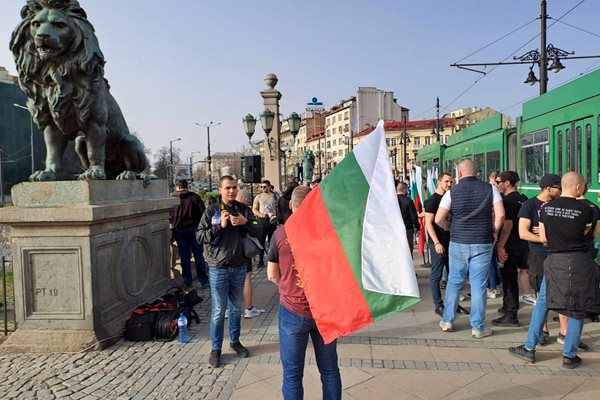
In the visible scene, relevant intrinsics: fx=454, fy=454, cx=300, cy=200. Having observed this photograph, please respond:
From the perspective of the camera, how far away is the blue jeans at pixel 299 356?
10.3 ft

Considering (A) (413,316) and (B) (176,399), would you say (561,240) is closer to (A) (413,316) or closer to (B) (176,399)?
(A) (413,316)

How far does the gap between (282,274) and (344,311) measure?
23.5 inches

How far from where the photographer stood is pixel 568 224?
4.19 meters

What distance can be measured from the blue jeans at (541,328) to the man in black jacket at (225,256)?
2931mm

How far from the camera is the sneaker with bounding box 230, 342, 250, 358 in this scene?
484 cm

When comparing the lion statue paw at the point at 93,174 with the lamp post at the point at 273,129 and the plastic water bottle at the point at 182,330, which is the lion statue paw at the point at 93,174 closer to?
the plastic water bottle at the point at 182,330

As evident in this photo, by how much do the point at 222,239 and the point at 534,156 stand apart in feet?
27.8

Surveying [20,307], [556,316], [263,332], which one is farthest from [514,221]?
[20,307]

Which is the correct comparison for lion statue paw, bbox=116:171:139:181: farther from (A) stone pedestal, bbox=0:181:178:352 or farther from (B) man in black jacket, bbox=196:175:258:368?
(B) man in black jacket, bbox=196:175:258:368

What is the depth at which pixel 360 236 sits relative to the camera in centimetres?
283

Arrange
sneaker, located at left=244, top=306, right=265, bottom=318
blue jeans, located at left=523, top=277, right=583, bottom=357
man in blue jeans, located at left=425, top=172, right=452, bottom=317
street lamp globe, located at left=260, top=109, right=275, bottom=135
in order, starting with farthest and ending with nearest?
street lamp globe, located at left=260, top=109, right=275, bottom=135, sneaker, located at left=244, top=306, right=265, bottom=318, man in blue jeans, located at left=425, top=172, right=452, bottom=317, blue jeans, located at left=523, top=277, right=583, bottom=357

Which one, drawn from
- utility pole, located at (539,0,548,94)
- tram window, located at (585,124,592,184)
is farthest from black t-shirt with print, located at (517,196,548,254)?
utility pole, located at (539,0,548,94)

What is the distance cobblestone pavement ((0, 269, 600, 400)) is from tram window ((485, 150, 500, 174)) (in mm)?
7952

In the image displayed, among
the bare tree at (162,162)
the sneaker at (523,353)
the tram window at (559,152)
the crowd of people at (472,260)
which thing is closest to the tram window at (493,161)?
the tram window at (559,152)
